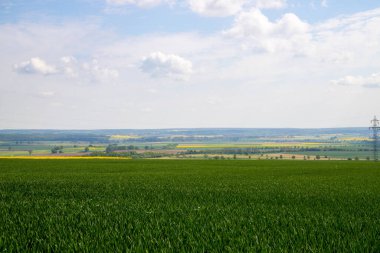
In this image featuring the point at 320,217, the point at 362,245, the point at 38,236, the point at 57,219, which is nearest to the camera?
the point at 362,245

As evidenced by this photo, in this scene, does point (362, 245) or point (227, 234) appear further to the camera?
point (227, 234)

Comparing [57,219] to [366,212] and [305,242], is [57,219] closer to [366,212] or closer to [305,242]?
[305,242]

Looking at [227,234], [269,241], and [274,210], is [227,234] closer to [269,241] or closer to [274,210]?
[269,241]

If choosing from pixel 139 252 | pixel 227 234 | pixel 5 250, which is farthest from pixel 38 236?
pixel 227 234

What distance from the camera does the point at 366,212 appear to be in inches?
503

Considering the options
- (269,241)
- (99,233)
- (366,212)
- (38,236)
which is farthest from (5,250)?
(366,212)

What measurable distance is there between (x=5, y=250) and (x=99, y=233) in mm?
1882

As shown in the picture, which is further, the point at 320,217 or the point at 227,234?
the point at 320,217

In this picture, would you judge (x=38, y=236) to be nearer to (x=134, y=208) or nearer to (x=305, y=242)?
(x=134, y=208)

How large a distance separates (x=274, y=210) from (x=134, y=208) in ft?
14.7

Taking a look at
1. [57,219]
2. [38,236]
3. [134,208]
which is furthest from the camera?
[134,208]

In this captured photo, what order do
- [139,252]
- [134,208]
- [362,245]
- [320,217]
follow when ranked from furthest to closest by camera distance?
1. [134,208]
2. [320,217]
3. [362,245]
4. [139,252]

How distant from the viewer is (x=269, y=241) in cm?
766

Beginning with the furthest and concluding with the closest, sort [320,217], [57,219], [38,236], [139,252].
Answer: [320,217] < [57,219] < [38,236] < [139,252]
